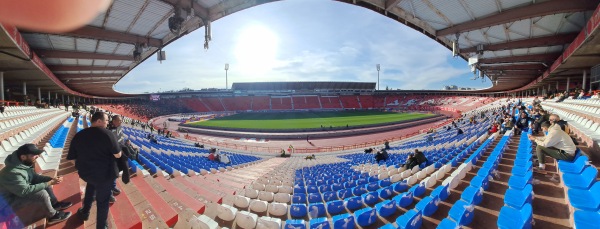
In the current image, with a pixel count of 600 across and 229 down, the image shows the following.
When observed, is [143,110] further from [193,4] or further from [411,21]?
[411,21]

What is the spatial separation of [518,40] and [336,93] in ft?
186

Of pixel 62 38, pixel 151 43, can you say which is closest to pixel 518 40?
pixel 151 43

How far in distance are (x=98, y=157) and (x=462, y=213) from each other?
502 cm

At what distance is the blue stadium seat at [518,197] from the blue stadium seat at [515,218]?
421 mm

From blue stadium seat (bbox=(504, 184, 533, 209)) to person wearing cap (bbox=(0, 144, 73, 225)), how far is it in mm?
6601

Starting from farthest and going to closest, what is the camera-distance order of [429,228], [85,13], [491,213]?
[85,13] < [491,213] < [429,228]

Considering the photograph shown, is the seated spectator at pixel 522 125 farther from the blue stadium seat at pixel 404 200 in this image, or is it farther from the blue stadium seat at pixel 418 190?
the blue stadium seat at pixel 404 200

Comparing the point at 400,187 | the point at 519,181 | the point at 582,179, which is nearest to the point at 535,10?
the point at 582,179

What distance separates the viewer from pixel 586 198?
348 cm

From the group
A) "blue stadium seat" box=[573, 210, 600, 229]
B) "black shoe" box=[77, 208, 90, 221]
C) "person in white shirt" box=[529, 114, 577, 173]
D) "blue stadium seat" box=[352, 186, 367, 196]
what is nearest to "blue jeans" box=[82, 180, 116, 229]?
"black shoe" box=[77, 208, 90, 221]

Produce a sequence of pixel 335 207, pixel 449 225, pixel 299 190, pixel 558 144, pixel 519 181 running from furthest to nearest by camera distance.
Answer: pixel 299 190 < pixel 558 144 < pixel 335 207 < pixel 519 181 < pixel 449 225

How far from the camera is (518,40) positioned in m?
17.0

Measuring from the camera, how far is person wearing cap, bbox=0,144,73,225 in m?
2.89

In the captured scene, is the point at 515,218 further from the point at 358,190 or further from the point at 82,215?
the point at 82,215
